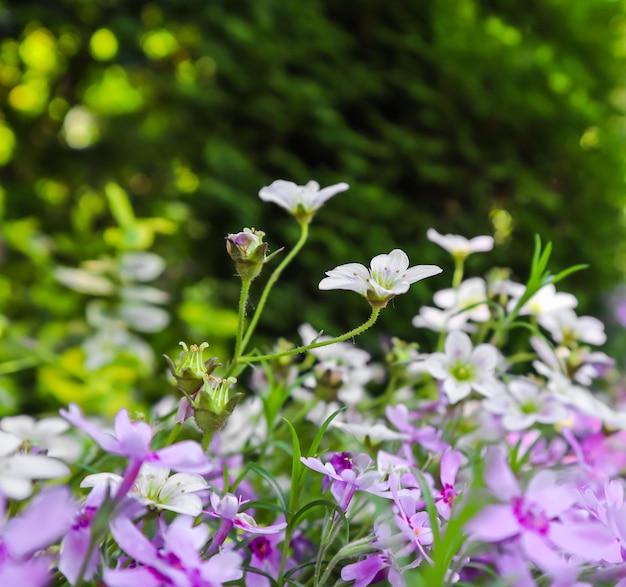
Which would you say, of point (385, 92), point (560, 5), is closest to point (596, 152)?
point (560, 5)

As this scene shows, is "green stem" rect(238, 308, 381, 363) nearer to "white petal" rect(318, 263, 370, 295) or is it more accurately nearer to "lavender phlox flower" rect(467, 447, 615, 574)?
"white petal" rect(318, 263, 370, 295)

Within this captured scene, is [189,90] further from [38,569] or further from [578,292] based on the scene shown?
[38,569]

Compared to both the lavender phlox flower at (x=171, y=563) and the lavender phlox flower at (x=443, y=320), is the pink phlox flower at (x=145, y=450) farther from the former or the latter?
the lavender phlox flower at (x=443, y=320)

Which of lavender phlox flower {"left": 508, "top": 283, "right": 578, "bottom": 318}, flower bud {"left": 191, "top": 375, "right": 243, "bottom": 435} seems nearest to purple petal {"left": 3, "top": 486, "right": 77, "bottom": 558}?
flower bud {"left": 191, "top": 375, "right": 243, "bottom": 435}

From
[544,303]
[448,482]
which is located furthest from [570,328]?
[448,482]

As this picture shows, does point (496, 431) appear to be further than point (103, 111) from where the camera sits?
No

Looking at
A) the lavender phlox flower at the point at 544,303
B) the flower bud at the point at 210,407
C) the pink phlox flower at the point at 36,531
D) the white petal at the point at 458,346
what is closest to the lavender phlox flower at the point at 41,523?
the pink phlox flower at the point at 36,531

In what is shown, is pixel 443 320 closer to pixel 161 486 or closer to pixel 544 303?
pixel 544 303
